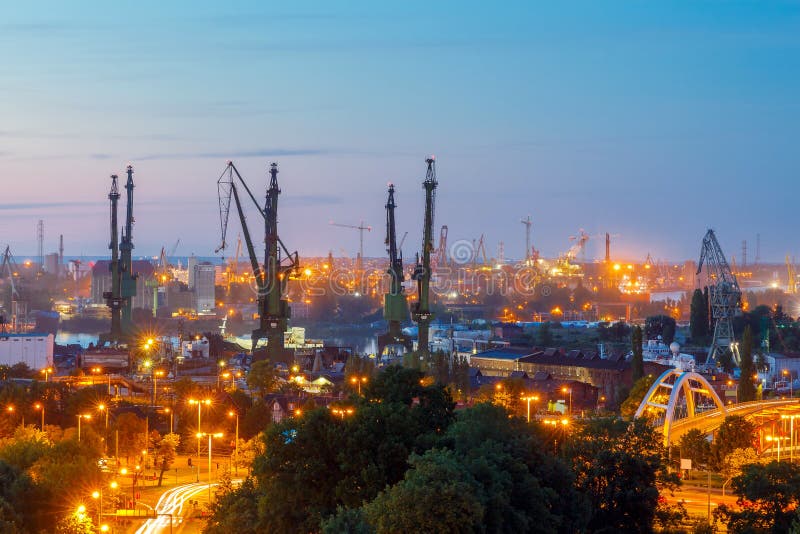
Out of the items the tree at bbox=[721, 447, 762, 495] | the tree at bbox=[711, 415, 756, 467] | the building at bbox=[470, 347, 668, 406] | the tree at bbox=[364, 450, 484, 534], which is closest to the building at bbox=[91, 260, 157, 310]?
the building at bbox=[470, 347, 668, 406]

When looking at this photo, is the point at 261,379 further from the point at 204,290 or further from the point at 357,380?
the point at 204,290

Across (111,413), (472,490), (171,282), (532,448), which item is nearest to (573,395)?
(111,413)

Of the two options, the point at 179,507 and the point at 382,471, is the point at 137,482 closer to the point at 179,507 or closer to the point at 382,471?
the point at 179,507

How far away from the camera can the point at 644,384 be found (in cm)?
2123

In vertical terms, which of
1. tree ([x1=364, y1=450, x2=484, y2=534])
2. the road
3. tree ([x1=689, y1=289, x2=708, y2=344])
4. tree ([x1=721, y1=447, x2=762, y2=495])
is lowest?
the road

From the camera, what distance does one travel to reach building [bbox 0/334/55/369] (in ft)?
103

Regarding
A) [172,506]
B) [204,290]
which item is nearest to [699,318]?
[172,506]

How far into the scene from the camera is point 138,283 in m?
79.2

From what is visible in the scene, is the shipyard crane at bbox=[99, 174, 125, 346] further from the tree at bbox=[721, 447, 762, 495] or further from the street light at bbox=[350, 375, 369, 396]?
the tree at bbox=[721, 447, 762, 495]

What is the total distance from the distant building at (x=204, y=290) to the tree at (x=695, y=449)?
6404cm

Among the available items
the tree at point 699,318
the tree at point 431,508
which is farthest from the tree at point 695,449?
the tree at point 699,318

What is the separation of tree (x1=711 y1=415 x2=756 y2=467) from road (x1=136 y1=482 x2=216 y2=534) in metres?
6.41

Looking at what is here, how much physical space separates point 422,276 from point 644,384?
13.0 m

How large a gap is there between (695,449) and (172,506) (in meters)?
6.80
